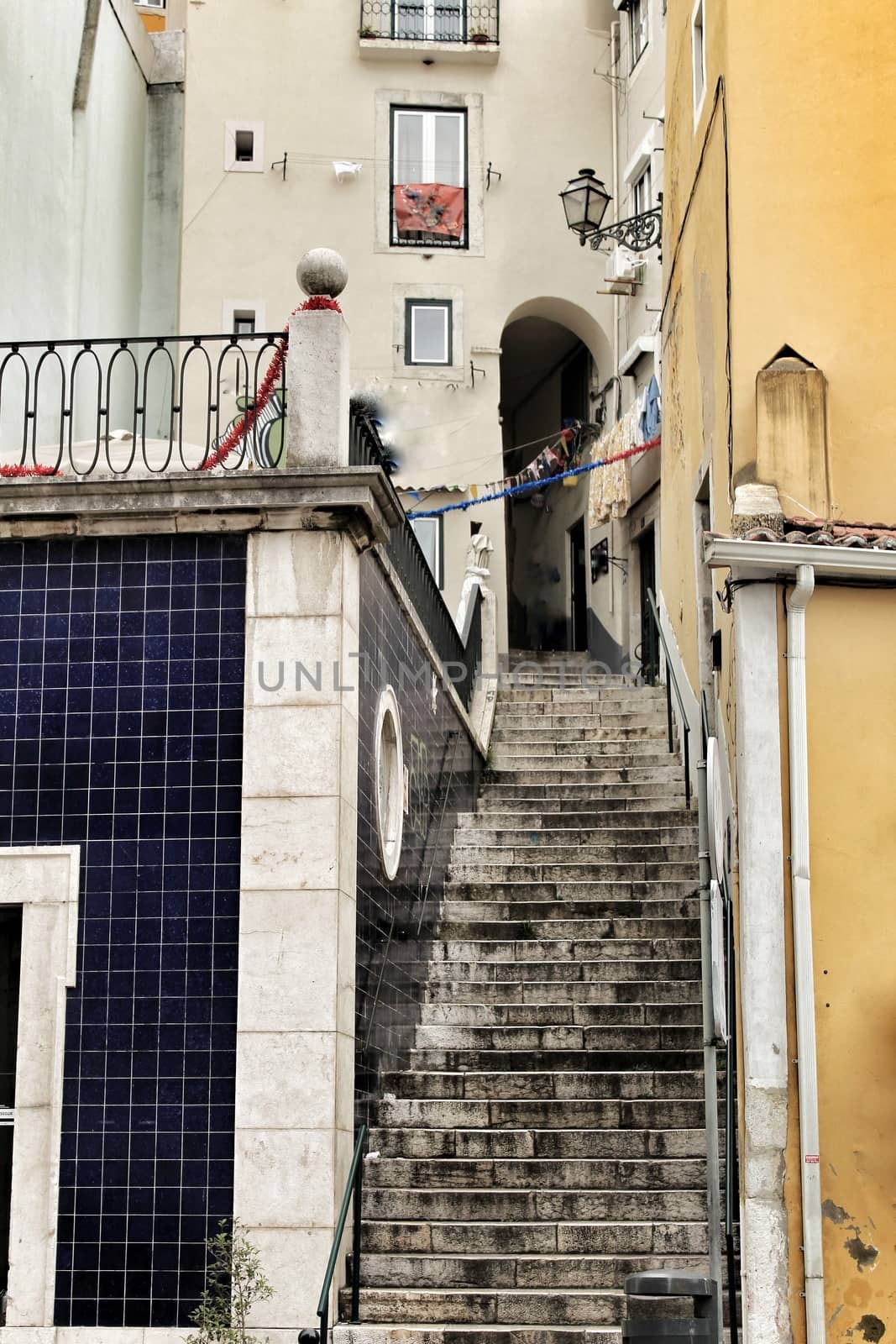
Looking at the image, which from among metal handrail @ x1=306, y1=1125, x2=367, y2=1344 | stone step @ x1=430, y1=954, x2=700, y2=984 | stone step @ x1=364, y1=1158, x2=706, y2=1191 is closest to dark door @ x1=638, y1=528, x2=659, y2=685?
stone step @ x1=430, y1=954, x2=700, y2=984

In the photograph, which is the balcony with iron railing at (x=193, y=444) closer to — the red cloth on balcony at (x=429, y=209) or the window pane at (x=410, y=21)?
the red cloth on balcony at (x=429, y=209)

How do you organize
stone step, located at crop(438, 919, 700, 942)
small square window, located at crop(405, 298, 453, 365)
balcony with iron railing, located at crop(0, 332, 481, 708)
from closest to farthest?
balcony with iron railing, located at crop(0, 332, 481, 708), stone step, located at crop(438, 919, 700, 942), small square window, located at crop(405, 298, 453, 365)

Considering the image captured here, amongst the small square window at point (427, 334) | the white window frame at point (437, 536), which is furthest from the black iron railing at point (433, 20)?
the white window frame at point (437, 536)

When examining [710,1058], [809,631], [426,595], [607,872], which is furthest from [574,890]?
[710,1058]

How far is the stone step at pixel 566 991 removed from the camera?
10980 mm

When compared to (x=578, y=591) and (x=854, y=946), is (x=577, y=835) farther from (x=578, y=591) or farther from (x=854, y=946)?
(x=578, y=591)

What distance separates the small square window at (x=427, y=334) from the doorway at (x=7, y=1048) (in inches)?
574

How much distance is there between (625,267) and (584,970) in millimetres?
12036

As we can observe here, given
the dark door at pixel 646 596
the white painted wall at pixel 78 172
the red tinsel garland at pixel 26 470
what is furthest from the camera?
the dark door at pixel 646 596

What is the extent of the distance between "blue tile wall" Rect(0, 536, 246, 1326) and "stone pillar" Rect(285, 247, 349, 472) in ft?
2.03

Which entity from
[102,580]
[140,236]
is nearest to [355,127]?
[140,236]

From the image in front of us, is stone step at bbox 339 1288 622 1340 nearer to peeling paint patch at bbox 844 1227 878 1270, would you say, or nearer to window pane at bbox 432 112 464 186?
peeling paint patch at bbox 844 1227 878 1270

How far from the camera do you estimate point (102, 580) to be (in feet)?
30.1

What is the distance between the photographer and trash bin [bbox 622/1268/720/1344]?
6188 millimetres
